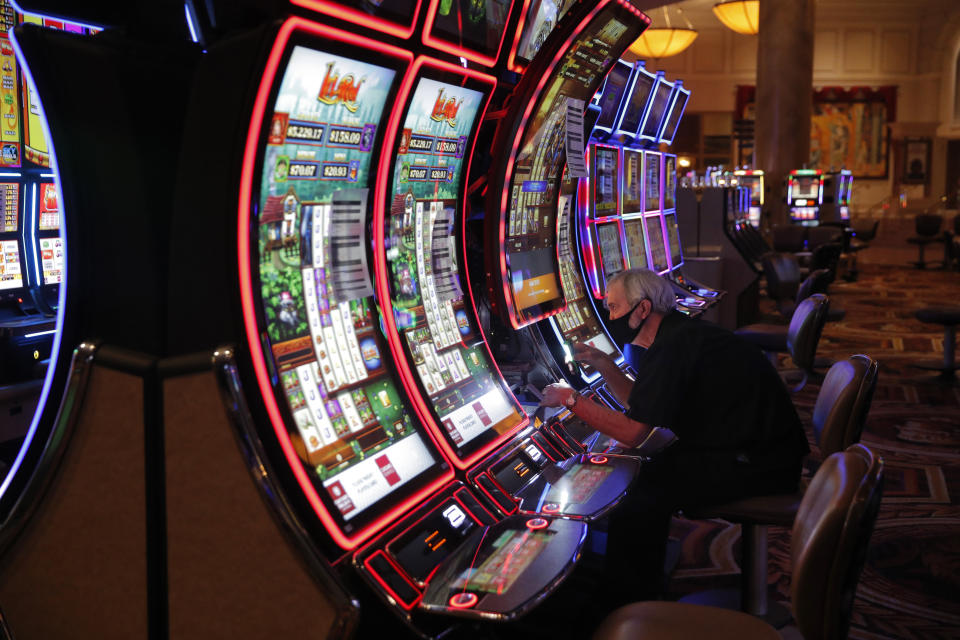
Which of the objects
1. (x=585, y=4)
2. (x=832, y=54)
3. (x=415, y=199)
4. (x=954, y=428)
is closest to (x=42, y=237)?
(x=415, y=199)

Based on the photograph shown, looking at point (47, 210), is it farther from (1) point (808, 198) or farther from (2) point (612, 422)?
(1) point (808, 198)

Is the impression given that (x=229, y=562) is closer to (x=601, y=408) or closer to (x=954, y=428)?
(x=601, y=408)

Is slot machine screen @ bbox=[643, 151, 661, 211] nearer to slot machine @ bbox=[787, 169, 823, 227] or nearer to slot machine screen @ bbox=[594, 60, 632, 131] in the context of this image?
slot machine screen @ bbox=[594, 60, 632, 131]

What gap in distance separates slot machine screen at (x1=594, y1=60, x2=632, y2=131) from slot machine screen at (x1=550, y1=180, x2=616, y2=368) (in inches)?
21.6

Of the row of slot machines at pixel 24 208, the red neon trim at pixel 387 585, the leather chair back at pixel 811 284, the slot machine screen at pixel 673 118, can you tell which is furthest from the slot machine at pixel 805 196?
the red neon trim at pixel 387 585

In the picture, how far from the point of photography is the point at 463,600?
1598 mm

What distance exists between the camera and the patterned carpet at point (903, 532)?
9.54 feet

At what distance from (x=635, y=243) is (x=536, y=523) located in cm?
303

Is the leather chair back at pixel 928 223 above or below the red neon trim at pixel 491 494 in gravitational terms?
below

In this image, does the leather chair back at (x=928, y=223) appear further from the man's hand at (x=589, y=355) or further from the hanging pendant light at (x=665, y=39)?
the man's hand at (x=589, y=355)

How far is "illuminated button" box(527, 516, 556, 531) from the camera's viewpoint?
1.93 m

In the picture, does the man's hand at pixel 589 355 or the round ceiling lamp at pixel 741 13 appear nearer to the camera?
the man's hand at pixel 589 355

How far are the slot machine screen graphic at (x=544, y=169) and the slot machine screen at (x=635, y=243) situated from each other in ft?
4.60

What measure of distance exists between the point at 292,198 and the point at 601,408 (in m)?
1.29
